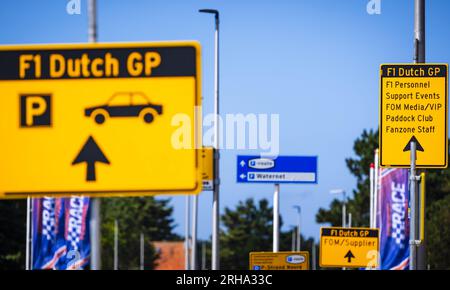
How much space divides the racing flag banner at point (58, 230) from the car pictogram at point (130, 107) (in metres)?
37.8

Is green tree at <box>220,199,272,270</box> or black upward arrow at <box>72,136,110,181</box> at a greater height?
black upward arrow at <box>72,136,110,181</box>

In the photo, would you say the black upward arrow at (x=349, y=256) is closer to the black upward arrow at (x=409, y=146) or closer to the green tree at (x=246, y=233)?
the black upward arrow at (x=409, y=146)

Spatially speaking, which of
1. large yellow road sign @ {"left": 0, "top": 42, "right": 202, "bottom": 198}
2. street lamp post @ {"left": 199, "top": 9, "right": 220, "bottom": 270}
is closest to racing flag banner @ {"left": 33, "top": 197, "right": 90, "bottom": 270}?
street lamp post @ {"left": 199, "top": 9, "right": 220, "bottom": 270}

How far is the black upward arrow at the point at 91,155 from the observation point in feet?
26.6

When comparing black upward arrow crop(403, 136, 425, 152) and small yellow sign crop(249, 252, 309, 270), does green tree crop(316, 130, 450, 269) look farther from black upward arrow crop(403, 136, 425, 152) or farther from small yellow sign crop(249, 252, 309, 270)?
black upward arrow crop(403, 136, 425, 152)

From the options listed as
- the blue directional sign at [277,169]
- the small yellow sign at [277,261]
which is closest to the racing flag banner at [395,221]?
the small yellow sign at [277,261]

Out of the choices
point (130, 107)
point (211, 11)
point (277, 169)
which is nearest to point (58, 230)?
point (211, 11)

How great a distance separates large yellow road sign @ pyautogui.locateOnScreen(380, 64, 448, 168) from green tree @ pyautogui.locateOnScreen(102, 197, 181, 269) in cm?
10803

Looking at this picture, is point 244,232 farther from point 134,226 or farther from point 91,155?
point 91,155

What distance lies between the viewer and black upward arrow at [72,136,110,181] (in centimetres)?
812

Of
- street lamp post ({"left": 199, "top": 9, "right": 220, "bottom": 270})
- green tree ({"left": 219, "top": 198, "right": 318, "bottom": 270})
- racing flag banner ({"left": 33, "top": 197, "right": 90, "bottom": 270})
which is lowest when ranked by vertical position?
green tree ({"left": 219, "top": 198, "right": 318, "bottom": 270})

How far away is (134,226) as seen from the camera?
15962 centimetres

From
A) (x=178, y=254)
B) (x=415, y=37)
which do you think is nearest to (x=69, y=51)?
(x=415, y=37)
